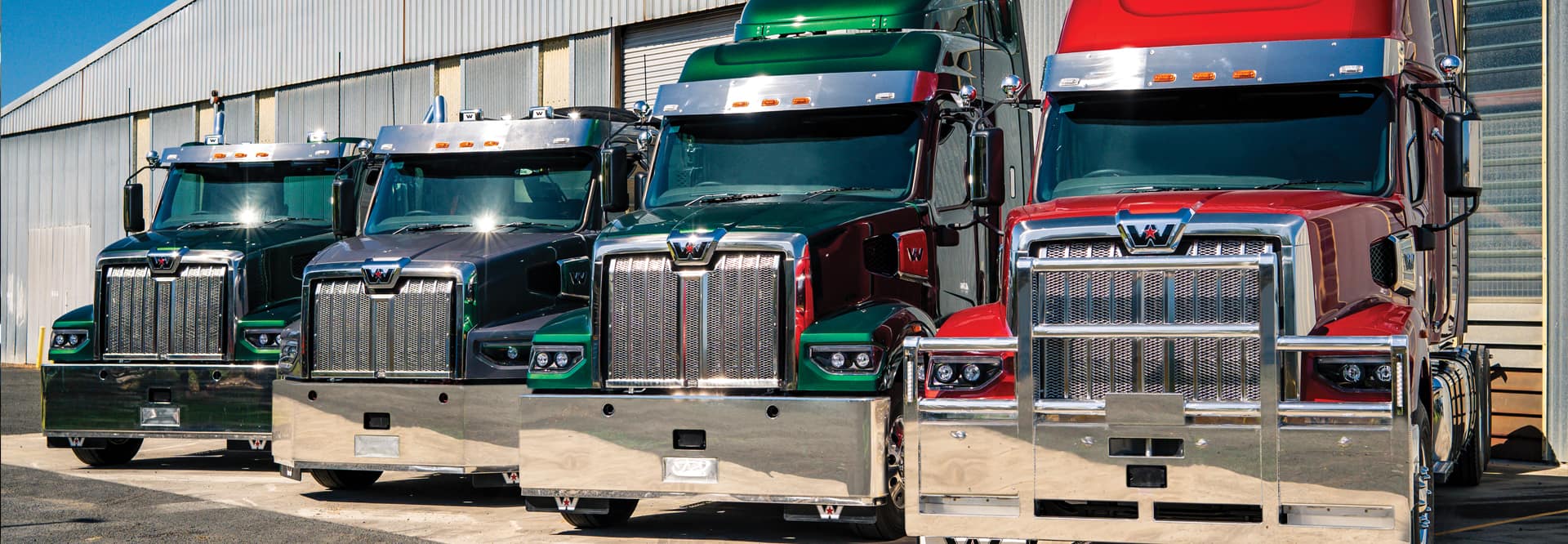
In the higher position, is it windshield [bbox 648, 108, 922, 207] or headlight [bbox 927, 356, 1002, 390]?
windshield [bbox 648, 108, 922, 207]

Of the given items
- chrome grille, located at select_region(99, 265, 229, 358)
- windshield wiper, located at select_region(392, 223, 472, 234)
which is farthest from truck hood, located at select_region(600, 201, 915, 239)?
chrome grille, located at select_region(99, 265, 229, 358)

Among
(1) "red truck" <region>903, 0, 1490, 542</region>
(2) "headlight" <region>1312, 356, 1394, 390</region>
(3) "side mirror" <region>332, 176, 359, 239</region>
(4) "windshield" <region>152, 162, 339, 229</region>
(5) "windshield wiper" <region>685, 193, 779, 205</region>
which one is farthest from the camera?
(4) "windshield" <region>152, 162, 339, 229</region>

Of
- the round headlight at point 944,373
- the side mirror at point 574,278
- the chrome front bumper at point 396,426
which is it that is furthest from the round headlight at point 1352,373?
the side mirror at point 574,278

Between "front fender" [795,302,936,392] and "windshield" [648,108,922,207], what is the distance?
46.4 inches

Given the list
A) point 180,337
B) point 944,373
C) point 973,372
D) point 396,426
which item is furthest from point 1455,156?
point 180,337

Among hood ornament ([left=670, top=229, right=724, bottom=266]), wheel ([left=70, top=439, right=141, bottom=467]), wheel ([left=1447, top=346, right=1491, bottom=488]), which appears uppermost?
hood ornament ([left=670, top=229, right=724, bottom=266])

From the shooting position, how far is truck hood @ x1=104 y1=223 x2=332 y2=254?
14.6m

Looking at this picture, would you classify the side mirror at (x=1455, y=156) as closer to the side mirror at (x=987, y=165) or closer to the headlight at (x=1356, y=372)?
the headlight at (x=1356, y=372)

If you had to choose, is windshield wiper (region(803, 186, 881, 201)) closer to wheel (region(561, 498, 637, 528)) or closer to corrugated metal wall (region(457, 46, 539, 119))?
wheel (region(561, 498, 637, 528))

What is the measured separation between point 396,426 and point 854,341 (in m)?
4.01

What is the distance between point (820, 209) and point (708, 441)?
170cm

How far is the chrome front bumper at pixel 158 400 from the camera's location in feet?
45.8

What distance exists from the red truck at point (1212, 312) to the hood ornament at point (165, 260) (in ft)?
28.0

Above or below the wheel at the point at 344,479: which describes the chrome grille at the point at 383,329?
above
